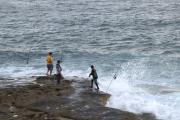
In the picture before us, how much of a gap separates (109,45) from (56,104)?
20.1 metres

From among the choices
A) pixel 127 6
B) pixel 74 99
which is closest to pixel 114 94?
pixel 74 99

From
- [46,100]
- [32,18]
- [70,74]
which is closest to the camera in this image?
[46,100]

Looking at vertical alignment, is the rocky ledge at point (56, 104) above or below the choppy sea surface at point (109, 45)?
below

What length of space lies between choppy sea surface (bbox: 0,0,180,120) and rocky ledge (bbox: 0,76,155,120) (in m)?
1.76

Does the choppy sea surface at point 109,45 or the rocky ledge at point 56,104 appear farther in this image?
the choppy sea surface at point 109,45

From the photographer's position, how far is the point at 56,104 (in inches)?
934

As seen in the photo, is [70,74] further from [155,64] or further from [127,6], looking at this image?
[127,6]

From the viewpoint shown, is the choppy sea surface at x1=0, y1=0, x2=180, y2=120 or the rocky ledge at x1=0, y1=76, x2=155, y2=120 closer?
the rocky ledge at x1=0, y1=76, x2=155, y2=120

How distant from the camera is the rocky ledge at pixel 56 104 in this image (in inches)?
876

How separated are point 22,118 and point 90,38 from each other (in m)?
25.5

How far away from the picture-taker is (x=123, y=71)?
3466 centimetres

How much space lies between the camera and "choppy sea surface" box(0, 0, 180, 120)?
28953mm

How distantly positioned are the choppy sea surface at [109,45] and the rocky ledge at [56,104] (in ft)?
5.78

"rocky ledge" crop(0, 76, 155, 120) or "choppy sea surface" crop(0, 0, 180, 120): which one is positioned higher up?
"choppy sea surface" crop(0, 0, 180, 120)
